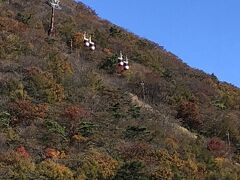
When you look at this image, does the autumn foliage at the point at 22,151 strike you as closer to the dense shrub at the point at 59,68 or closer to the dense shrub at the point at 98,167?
the dense shrub at the point at 98,167

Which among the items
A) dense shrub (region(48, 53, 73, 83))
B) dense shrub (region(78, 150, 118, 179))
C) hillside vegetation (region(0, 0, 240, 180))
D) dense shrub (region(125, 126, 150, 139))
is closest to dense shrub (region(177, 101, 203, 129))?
hillside vegetation (region(0, 0, 240, 180))

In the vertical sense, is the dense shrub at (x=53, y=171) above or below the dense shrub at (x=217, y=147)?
below

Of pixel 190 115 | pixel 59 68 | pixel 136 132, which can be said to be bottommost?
pixel 136 132

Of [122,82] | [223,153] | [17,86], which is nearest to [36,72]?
[17,86]

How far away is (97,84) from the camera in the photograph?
43656 mm

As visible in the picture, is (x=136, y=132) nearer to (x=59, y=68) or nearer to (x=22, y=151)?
(x=22, y=151)

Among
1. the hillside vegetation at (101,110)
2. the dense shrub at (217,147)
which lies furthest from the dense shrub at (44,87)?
the dense shrub at (217,147)

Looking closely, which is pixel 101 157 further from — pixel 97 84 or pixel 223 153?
pixel 97 84

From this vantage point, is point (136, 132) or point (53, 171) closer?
point (53, 171)

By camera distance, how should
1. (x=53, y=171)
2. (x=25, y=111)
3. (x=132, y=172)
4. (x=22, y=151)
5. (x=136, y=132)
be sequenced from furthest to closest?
(x=136, y=132) < (x=25, y=111) < (x=22, y=151) < (x=132, y=172) < (x=53, y=171)

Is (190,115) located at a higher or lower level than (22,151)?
higher

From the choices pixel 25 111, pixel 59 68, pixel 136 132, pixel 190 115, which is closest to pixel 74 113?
pixel 25 111

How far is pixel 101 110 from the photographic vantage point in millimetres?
39656

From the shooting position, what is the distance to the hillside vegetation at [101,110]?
30.0m
